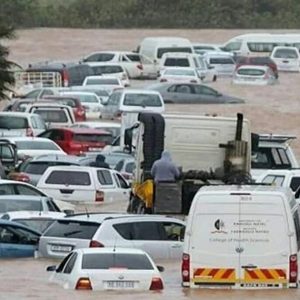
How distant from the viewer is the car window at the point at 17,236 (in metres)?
29.7

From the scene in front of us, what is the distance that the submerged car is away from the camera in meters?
62.8

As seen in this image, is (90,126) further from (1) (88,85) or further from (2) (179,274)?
(2) (179,274)

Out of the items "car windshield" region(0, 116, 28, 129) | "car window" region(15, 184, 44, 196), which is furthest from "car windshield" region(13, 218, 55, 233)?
"car windshield" region(0, 116, 28, 129)

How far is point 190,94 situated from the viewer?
208 ft

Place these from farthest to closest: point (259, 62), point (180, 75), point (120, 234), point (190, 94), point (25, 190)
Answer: point (259, 62)
point (180, 75)
point (190, 94)
point (25, 190)
point (120, 234)

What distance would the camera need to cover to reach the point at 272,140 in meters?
39.8

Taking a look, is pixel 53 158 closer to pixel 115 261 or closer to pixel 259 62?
pixel 115 261

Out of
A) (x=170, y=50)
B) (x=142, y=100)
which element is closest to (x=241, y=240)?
(x=142, y=100)

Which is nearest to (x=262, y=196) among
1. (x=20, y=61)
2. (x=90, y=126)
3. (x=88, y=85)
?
(x=90, y=126)

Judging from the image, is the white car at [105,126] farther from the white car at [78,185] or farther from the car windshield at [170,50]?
the car windshield at [170,50]

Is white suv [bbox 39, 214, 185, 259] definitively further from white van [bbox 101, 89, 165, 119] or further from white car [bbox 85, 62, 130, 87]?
white car [bbox 85, 62, 130, 87]

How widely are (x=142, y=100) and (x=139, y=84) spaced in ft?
46.2

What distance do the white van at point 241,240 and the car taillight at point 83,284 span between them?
4.88ft

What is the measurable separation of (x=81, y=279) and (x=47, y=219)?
7.95m
